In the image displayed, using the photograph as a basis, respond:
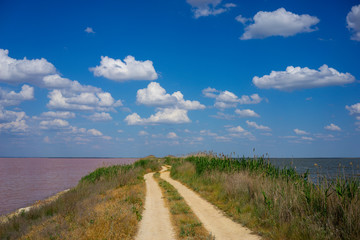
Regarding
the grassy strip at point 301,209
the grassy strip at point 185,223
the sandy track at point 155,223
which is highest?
the grassy strip at point 301,209

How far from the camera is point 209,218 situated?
1068cm

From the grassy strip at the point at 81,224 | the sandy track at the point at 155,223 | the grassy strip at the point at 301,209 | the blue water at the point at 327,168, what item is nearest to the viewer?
the grassy strip at the point at 301,209

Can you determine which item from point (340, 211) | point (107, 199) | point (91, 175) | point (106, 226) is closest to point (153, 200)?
point (107, 199)

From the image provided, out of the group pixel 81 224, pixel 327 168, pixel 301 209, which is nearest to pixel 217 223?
pixel 301 209

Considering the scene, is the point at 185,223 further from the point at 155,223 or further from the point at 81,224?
the point at 81,224

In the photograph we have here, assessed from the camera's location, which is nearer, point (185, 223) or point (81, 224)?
point (81, 224)

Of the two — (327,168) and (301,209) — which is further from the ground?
(327,168)

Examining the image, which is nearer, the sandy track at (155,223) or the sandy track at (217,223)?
the sandy track at (217,223)

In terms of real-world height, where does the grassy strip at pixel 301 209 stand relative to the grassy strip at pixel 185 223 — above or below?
above

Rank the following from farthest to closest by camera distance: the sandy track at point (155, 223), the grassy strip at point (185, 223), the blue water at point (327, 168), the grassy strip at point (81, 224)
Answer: the sandy track at point (155, 223) < the grassy strip at point (185, 223) < the blue water at point (327, 168) < the grassy strip at point (81, 224)

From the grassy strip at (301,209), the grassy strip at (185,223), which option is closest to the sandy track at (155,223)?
the grassy strip at (185,223)

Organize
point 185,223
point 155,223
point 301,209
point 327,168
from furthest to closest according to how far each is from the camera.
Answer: point 155,223
point 185,223
point 327,168
point 301,209

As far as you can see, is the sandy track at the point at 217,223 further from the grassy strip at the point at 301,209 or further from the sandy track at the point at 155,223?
the sandy track at the point at 155,223

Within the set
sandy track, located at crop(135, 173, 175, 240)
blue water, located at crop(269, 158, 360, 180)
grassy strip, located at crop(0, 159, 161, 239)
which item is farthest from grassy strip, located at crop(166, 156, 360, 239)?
grassy strip, located at crop(0, 159, 161, 239)
